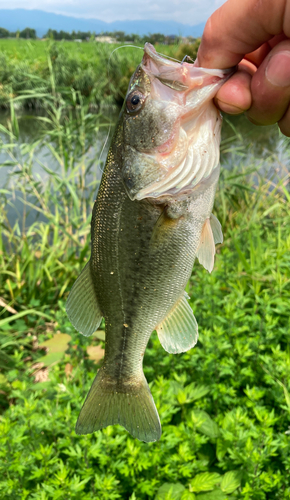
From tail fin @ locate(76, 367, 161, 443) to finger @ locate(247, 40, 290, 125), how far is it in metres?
1.31

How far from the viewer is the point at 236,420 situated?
6.58ft

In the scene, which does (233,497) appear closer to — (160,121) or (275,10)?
(160,121)

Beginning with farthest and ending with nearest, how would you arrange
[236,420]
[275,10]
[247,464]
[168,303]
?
[236,420] → [247,464] → [168,303] → [275,10]

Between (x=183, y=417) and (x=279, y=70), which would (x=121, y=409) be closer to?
(x=183, y=417)

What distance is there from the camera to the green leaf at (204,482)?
1.85 m

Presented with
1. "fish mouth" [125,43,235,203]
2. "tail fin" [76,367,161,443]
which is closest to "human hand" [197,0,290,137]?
"fish mouth" [125,43,235,203]

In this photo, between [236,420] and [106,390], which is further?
[236,420]

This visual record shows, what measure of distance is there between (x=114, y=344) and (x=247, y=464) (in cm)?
99

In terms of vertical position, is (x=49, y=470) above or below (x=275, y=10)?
below

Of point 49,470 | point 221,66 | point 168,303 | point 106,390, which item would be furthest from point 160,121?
point 49,470

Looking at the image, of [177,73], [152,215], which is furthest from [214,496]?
[177,73]

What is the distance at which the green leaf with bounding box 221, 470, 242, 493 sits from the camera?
1.89 metres

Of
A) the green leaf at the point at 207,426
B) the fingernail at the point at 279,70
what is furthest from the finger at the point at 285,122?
the green leaf at the point at 207,426

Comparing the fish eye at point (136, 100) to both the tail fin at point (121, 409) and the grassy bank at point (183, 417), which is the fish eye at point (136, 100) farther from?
the grassy bank at point (183, 417)
